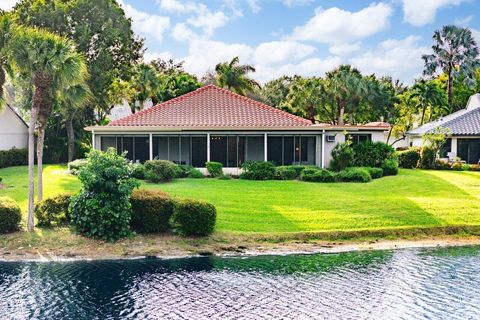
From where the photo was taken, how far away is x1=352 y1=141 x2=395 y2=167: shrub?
107 feet

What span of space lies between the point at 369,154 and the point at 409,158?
6269 mm

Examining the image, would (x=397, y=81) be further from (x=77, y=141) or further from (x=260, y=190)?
(x=260, y=190)

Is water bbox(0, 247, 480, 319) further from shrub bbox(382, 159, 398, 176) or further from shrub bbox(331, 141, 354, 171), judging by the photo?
shrub bbox(382, 159, 398, 176)

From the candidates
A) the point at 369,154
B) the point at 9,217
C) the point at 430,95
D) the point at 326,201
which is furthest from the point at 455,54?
the point at 9,217

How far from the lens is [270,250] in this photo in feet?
60.7

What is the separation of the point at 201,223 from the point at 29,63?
8521 millimetres

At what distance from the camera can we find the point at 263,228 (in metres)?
20.2

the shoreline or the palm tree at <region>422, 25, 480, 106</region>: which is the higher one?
the palm tree at <region>422, 25, 480, 106</region>

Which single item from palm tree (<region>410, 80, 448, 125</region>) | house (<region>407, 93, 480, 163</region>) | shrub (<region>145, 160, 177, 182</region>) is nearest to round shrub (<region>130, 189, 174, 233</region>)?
shrub (<region>145, 160, 177, 182</region>)

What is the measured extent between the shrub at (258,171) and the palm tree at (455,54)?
35236 millimetres

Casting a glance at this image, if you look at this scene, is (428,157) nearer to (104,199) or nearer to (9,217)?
(104,199)

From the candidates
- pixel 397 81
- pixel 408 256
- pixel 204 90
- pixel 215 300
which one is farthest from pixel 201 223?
pixel 397 81

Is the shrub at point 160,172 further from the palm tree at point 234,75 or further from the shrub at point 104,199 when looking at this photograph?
the palm tree at point 234,75

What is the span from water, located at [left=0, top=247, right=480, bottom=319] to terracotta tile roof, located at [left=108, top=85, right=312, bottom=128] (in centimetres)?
1553
